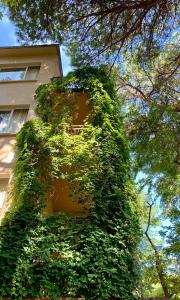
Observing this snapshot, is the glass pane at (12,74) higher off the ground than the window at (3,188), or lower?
higher

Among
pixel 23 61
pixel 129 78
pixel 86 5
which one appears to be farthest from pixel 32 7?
pixel 129 78

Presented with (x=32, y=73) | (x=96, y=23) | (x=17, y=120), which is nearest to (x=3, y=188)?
(x=17, y=120)

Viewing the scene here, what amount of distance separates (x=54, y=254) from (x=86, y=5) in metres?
8.86

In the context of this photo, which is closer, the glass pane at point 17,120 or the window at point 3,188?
the window at point 3,188

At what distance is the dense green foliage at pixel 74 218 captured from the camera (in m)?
7.21

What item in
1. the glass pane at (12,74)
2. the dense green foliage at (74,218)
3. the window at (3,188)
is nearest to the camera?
the dense green foliage at (74,218)

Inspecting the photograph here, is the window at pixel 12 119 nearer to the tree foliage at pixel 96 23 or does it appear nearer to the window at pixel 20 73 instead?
the window at pixel 20 73

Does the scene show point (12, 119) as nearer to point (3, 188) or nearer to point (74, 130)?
point (3, 188)

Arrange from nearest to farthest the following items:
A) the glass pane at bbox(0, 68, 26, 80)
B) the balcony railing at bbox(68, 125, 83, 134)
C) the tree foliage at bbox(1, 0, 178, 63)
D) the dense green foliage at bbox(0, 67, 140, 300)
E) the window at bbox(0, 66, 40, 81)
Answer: the dense green foliage at bbox(0, 67, 140, 300), the balcony railing at bbox(68, 125, 83, 134), the tree foliage at bbox(1, 0, 178, 63), the window at bbox(0, 66, 40, 81), the glass pane at bbox(0, 68, 26, 80)

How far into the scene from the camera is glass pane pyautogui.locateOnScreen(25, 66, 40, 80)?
589 inches

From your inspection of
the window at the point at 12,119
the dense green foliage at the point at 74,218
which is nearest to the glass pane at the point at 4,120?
the window at the point at 12,119

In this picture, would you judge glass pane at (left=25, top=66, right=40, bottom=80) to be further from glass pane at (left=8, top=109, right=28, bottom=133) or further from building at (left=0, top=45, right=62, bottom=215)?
glass pane at (left=8, top=109, right=28, bottom=133)

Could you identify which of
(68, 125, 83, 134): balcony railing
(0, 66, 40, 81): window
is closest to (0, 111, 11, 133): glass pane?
(0, 66, 40, 81): window

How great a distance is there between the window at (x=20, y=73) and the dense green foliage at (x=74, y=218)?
4.17m
